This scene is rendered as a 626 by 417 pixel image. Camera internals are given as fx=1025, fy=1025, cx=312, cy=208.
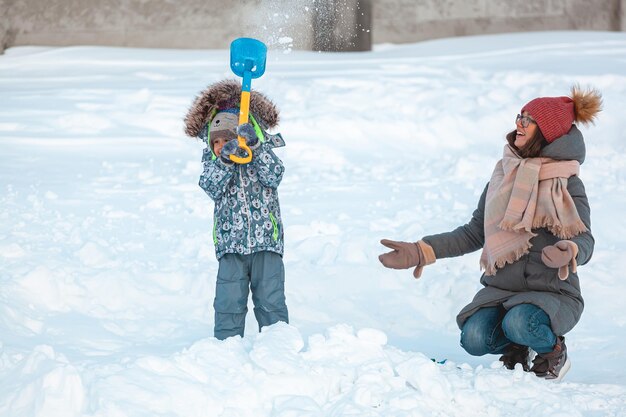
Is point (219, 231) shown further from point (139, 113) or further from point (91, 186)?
point (139, 113)

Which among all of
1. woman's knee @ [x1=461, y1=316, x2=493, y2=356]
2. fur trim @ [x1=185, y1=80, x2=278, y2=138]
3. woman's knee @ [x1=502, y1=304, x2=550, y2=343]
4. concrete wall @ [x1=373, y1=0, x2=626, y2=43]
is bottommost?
woman's knee @ [x1=461, y1=316, x2=493, y2=356]

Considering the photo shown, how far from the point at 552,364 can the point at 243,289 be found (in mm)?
1307

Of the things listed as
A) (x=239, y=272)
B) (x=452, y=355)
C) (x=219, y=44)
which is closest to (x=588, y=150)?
(x=452, y=355)

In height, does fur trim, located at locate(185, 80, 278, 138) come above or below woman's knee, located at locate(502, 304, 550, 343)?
above

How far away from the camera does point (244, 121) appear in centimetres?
422

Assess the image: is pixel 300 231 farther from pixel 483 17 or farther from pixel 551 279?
pixel 483 17

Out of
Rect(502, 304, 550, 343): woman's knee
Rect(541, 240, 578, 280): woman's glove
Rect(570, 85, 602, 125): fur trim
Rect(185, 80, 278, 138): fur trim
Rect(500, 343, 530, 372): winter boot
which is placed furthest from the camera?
Rect(185, 80, 278, 138): fur trim

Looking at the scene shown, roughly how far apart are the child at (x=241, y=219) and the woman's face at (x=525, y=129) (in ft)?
3.23

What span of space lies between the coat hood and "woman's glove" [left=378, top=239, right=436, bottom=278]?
2.01 feet

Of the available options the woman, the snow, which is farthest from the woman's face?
the snow

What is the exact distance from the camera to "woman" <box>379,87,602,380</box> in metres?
3.93

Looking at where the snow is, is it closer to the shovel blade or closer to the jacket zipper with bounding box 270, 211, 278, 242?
the jacket zipper with bounding box 270, 211, 278, 242

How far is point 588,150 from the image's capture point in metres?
8.82

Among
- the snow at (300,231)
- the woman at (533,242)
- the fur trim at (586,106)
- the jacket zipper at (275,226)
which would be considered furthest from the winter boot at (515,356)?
the jacket zipper at (275,226)
